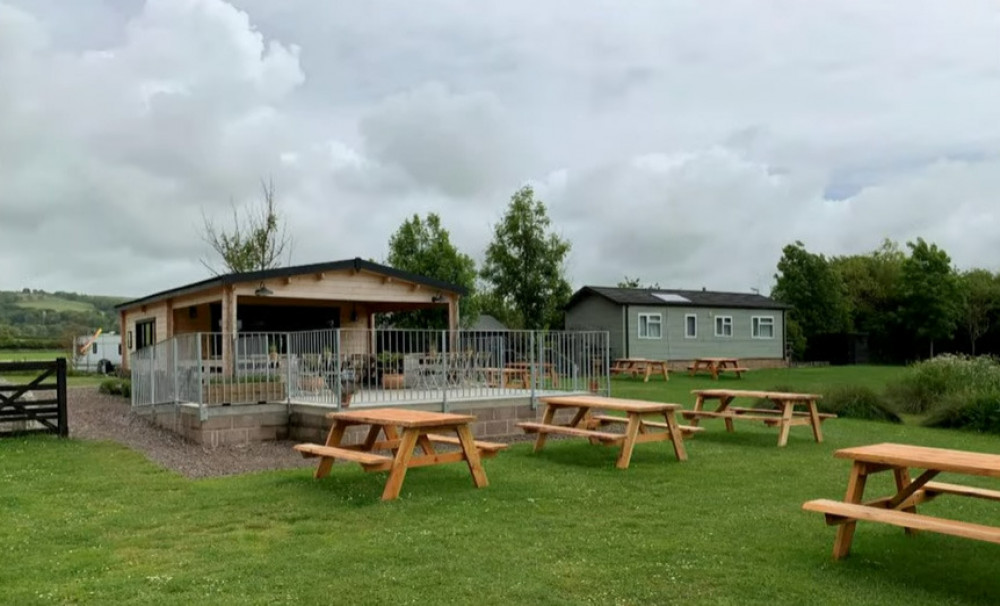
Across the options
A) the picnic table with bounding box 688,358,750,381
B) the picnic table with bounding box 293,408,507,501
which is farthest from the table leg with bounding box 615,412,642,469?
the picnic table with bounding box 688,358,750,381

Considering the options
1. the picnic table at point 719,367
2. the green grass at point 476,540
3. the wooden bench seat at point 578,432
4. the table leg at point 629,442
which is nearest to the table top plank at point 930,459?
the green grass at point 476,540

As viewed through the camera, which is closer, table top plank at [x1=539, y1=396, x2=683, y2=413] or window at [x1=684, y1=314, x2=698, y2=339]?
table top plank at [x1=539, y1=396, x2=683, y2=413]

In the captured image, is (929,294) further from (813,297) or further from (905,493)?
(905,493)

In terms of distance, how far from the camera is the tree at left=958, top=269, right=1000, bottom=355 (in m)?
37.5

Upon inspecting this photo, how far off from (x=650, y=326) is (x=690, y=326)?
2044 millimetres

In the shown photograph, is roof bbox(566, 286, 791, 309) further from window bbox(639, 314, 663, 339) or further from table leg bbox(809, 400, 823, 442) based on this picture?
table leg bbox(809, 400, 823, 442)

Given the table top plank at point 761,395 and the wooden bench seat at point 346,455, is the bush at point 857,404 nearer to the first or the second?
the table top plank at point 761,395

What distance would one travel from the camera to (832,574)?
4.54 metres

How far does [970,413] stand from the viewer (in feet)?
43.2

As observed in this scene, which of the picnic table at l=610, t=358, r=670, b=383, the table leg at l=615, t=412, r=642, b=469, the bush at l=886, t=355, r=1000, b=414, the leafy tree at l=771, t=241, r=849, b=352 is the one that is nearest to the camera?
the table leg at l=615, t=412, r=642, b=469

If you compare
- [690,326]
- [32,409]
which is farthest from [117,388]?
[690,326]

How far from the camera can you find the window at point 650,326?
31.2m

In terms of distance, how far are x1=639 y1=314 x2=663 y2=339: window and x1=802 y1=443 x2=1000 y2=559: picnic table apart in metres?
25.9

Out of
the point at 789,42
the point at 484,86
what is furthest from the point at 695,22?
the point at 484,86
